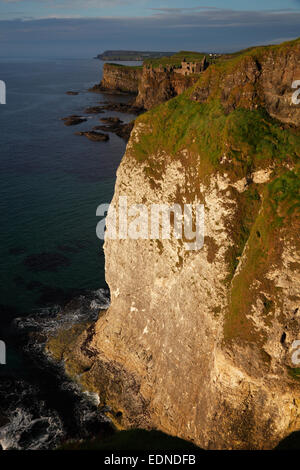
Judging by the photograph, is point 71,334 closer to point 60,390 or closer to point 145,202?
point 60,390

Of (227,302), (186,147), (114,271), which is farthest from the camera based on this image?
(114,271)

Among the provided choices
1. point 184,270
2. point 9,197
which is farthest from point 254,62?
point 9,197

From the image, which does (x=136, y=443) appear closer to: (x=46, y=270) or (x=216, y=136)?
(x=216, y=136)

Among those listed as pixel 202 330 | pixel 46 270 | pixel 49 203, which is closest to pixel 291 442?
pixel 202 330

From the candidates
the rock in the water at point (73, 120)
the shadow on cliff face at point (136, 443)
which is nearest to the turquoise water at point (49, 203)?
the rock in the water at point (73, 120)

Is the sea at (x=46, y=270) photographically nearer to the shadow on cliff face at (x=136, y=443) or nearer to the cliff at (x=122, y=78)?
the shadow on cliff face at (x=136, y=443)

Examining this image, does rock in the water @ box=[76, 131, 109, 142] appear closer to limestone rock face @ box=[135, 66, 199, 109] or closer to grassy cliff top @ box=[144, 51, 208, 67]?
limestone rock face @ box=[135, 66, 199, 109]
